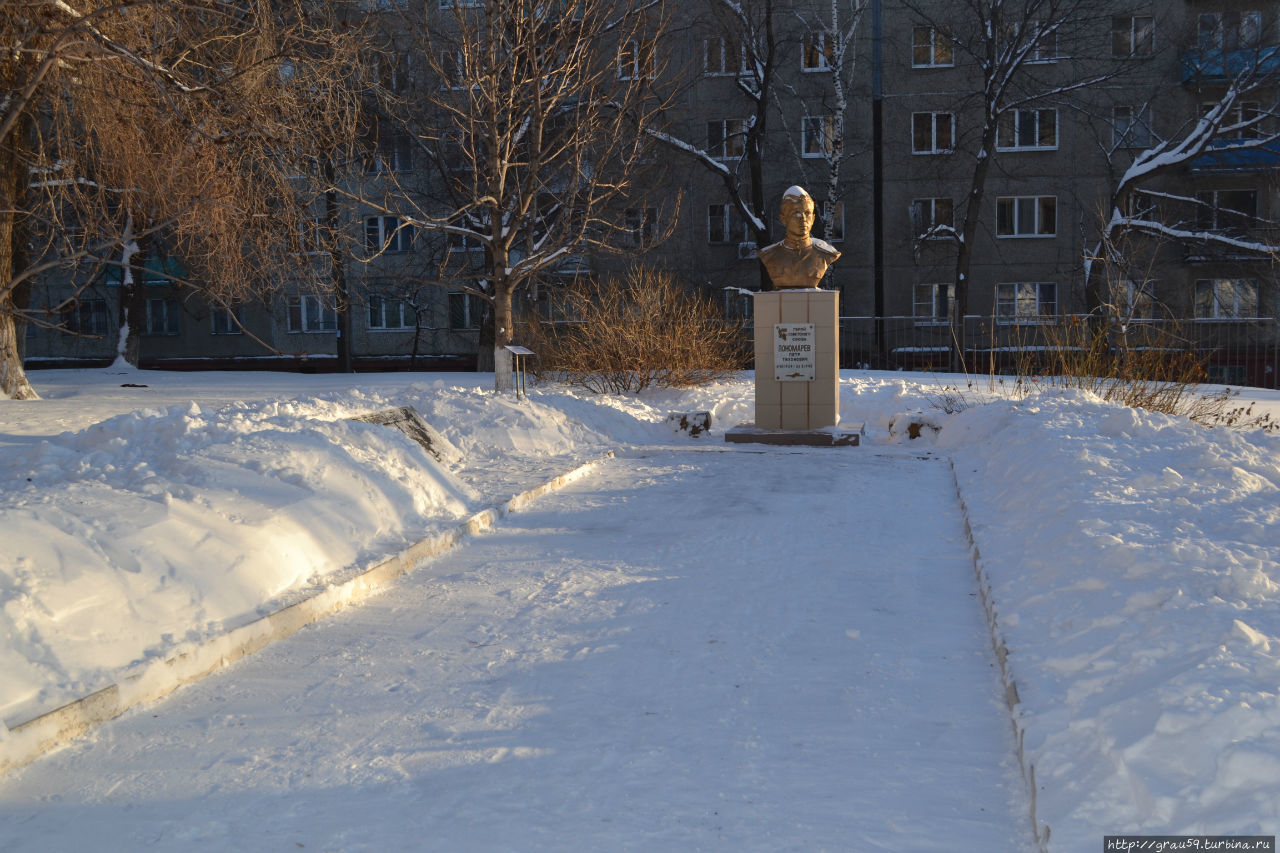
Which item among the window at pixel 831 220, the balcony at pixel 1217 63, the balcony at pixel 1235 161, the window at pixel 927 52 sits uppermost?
the window at pixel 927 52

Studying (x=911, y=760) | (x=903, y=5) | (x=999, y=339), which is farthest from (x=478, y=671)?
(x=903, y=5)

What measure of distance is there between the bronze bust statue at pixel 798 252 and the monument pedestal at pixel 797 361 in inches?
9.7

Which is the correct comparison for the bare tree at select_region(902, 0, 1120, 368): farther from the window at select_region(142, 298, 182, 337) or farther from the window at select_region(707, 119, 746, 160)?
the window at select_region(142, 298, 182, 337)

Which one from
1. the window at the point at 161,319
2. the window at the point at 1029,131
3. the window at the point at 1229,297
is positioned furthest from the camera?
the window at the point at 161,319

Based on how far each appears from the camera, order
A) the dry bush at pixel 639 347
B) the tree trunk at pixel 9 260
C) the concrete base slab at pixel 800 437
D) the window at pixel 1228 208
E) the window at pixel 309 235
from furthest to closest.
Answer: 1. the window at pixel 1228 208
2. the dry bush at pixel 639 347
3. the tree trunk at pixel 9 260
4. the window at pixel 309 235
5. the concrete base slab at pixel 800 437

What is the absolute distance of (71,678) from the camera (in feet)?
14.3

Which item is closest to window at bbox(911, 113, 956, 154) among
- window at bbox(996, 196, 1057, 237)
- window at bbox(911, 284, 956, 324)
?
window at bbox(996, 196, 1057, 237)

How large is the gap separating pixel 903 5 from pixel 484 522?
3112 cm

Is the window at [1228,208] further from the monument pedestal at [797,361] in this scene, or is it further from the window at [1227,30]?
the monument pedestal at [797,361]

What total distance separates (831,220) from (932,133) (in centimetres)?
687

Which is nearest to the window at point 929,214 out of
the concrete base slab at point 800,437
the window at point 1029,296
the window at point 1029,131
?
the window at point 1029,131

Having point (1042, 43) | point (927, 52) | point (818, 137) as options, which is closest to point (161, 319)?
point (818, 137)

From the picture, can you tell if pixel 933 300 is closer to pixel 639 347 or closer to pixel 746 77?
pixel 746 77

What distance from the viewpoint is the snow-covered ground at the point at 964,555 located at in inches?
130
